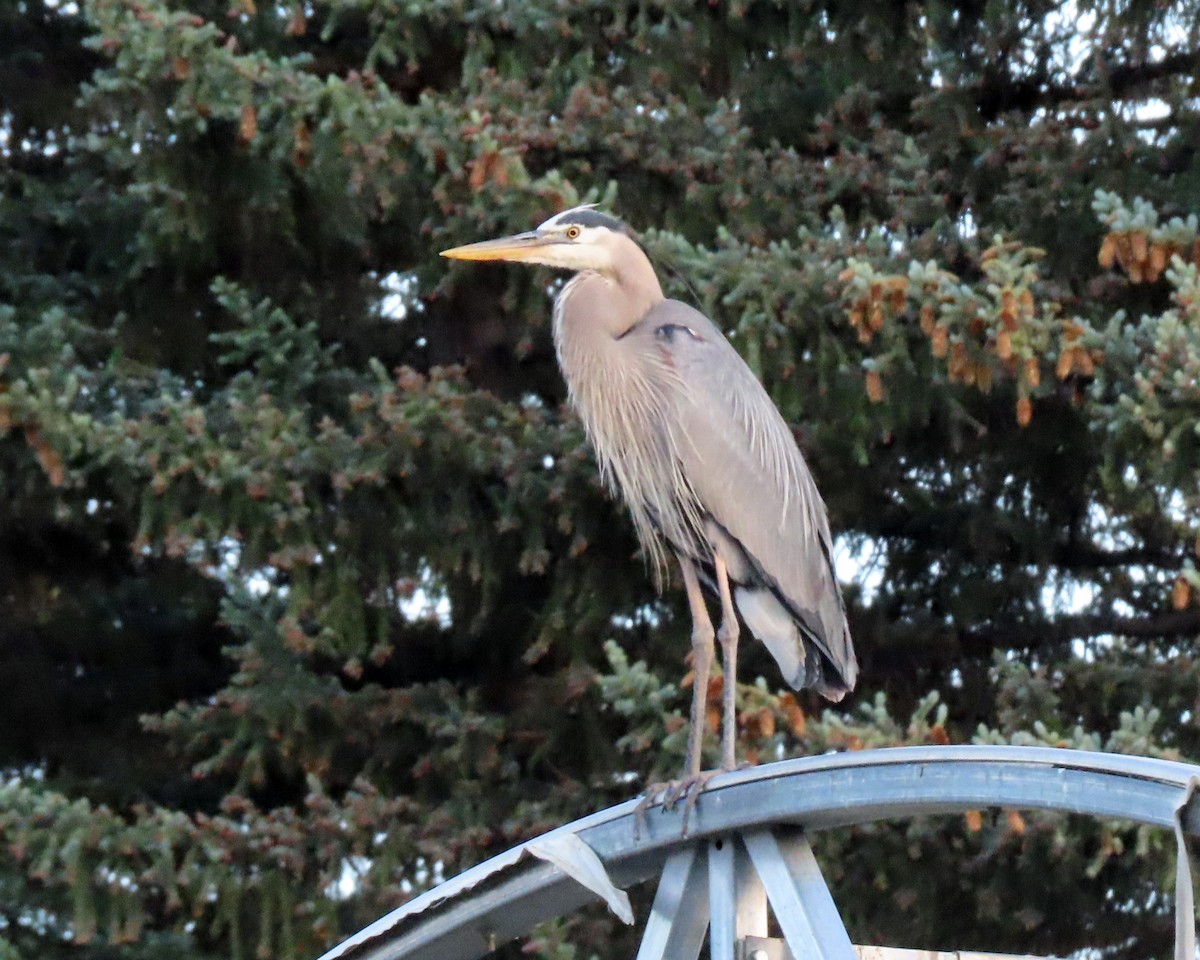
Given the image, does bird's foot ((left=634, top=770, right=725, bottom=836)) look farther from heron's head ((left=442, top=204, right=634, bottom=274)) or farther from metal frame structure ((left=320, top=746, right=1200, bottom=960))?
heron's head ((left=442, top=204, right=634, bottom=274))

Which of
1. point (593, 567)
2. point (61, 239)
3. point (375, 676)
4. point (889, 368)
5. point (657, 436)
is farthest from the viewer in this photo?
point (61, 239)

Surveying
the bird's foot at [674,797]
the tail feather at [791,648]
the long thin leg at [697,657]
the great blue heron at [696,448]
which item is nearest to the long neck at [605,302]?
the great blue heron at [696,448]

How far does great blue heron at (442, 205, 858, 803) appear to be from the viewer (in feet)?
14.5

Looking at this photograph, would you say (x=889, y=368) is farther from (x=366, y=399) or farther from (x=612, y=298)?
(x=366, y=399)

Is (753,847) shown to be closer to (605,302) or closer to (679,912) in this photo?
(679,912)

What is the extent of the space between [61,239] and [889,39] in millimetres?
3511

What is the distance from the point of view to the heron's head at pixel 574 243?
4586 millimetres

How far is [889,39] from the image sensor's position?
654 centimetres

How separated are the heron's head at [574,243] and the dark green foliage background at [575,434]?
0.63 meters

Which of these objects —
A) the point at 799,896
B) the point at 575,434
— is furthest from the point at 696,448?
the point at 799,896

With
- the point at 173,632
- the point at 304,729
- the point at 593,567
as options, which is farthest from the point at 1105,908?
the point at 173,632

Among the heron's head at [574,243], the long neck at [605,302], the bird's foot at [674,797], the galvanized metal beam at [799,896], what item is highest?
the heron's head at [574,243]

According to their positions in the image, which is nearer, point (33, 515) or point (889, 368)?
point (889, 368)

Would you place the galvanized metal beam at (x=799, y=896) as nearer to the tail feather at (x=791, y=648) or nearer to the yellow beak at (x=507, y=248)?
the tail feather at (x=791, y=648)
